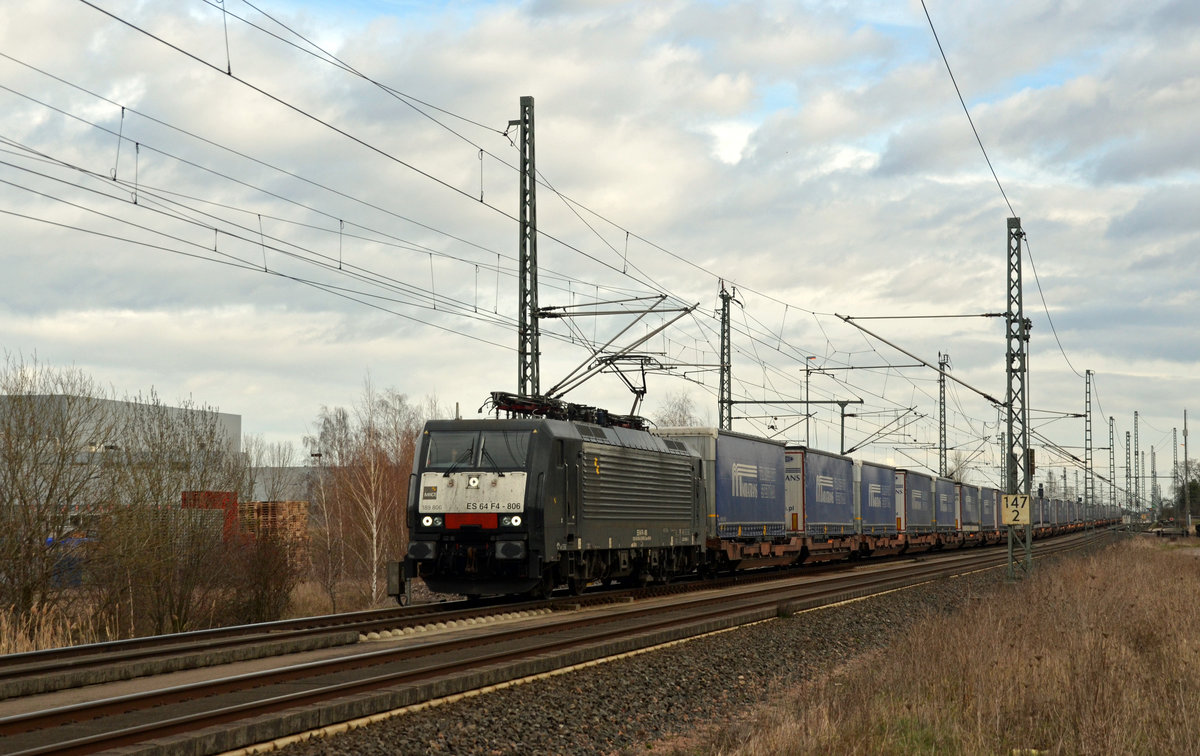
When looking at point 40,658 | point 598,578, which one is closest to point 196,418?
point 598,578

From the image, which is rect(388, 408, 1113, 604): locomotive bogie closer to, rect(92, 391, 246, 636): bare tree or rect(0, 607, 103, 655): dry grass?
rect(0, 607, 103, 655): dry grass

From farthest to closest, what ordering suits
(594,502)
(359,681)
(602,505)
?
(602,505)
(594,502)
(359,681)

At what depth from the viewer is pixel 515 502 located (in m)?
20.3

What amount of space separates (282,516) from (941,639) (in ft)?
69.0

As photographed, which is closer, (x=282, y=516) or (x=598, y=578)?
(x=598, y=578)

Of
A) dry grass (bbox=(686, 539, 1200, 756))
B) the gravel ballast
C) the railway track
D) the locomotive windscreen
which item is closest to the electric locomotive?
the locomotive windscreen

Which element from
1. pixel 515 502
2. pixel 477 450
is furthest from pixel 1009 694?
pixel 477 450

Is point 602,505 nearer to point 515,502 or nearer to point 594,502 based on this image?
point 594,502

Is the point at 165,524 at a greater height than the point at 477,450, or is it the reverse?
the point at 477,450

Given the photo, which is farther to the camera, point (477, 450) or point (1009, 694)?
point (477, 450)

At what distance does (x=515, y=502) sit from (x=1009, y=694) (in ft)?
35.3

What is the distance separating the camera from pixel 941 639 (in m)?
15.4

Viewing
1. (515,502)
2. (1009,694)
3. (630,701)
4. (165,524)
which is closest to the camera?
(1009,694)

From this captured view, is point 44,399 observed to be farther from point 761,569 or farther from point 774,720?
point 761,569
